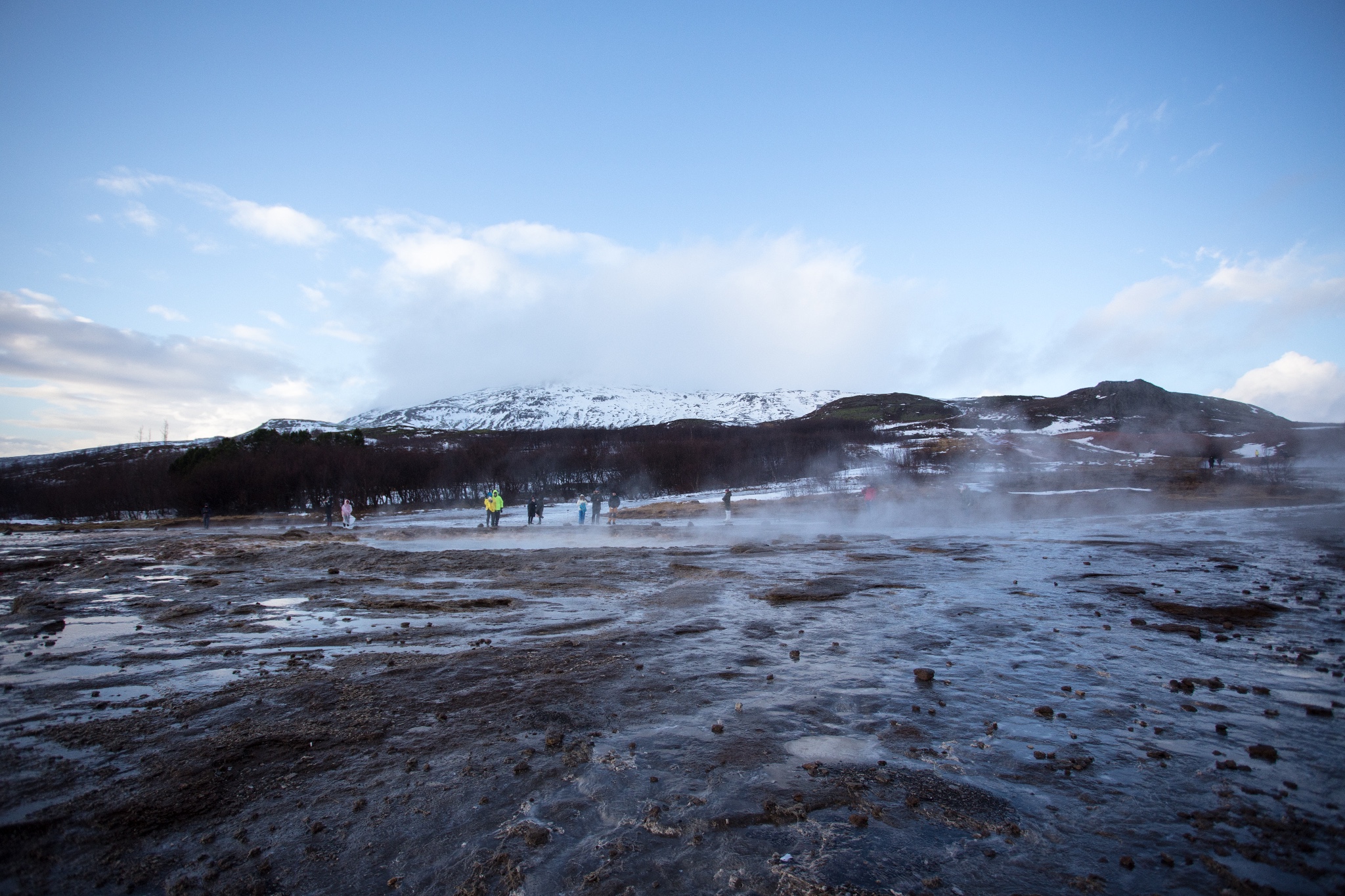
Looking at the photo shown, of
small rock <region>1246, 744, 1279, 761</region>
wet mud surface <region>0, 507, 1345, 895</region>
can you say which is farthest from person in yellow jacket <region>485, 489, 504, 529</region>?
small rock <region>1246, 744, 1279, 761</region>

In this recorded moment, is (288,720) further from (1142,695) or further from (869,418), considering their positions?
(869,418)

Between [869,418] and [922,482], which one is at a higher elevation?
[869,418]

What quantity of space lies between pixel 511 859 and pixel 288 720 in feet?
10.7

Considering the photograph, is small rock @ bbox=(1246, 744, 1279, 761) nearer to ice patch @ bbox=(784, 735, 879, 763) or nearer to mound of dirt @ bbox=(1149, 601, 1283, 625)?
ice patch @ bbox=(784, 735, 879, 763)

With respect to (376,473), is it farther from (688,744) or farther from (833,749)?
(833,749)

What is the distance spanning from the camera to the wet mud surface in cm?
329

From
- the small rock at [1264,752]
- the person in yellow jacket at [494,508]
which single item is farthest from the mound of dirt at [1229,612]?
the person in yellow jacket at [494,508]

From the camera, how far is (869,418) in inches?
5728

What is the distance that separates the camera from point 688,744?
484 centimetres

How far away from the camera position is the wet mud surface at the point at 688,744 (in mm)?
3291

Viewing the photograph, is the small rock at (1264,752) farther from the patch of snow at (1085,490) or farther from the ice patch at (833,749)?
the patch of snow at (1085,490)

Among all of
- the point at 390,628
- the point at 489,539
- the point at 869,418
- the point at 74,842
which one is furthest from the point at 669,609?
the point at 869,418

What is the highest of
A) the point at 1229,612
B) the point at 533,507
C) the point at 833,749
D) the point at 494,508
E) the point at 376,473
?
the point at 376,473

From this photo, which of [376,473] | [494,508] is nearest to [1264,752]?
[494,508]
